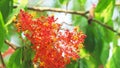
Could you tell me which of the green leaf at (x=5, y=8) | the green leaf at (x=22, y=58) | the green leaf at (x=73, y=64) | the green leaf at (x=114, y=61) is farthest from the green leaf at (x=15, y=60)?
the green leaf at (x=114, y=61)

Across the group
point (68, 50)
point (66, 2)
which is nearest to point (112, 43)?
point (66, 2)

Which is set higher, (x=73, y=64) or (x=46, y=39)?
(x=46, y=39)

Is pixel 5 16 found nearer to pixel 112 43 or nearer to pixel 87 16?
pixel 87 16

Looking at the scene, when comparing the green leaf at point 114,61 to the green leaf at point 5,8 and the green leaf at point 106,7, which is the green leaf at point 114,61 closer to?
the green leaf at point 106,7

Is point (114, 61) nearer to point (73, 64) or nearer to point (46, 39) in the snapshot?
point (73, 64)

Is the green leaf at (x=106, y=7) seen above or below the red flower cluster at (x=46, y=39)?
above

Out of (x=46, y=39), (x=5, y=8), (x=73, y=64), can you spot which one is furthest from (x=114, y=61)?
(x=5, y=8)

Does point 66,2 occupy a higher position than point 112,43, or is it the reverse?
point 66,2

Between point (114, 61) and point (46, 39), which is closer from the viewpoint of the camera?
point (46, 39)
